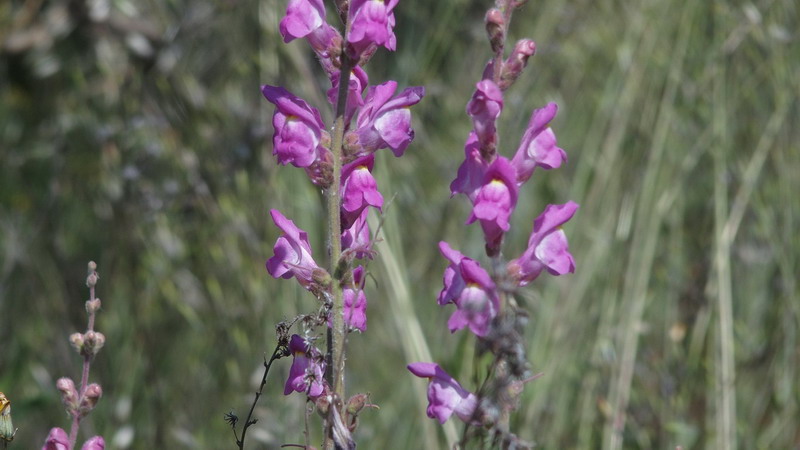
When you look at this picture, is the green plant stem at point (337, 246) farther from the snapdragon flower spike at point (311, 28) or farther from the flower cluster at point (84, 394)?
the flower cluster at point (84, 394)

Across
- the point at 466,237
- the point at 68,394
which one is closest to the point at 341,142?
the point at 68,394

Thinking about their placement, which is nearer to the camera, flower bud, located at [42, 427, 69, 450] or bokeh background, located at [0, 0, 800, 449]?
flower bud, located at [42, 427, 69, 450]

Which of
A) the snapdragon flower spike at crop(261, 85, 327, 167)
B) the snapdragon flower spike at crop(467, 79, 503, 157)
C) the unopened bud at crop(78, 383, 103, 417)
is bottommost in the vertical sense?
the unopened bud at crop(78, 383, 103, 417)

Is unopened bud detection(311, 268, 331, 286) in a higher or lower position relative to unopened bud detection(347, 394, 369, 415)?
higher

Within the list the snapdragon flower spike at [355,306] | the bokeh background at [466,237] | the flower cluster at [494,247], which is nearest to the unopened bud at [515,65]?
the flower cluster at [494,247]

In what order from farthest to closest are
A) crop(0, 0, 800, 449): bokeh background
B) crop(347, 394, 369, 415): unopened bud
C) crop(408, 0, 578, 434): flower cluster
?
crop(0, 0, 800, 449): bokeh background < crop(347, 394, 369, 415): unopened bud < crop(408, 0, 578, 434): flower cluster

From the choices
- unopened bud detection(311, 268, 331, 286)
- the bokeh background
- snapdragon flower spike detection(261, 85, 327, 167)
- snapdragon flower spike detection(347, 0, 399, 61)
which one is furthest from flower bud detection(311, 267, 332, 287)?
the bokeh background

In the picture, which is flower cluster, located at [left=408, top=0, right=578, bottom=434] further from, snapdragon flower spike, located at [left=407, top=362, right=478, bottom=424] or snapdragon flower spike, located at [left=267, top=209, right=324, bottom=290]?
snapdragon flower spike, located at [left=267, top=209, right=324, bottom=290]

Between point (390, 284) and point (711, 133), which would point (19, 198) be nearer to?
point (390, 284)
